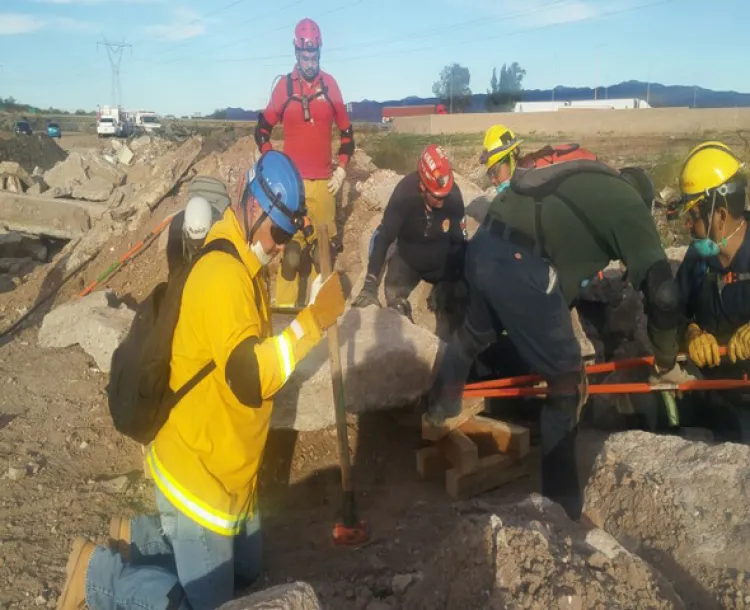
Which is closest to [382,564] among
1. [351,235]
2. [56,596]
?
[56,596]

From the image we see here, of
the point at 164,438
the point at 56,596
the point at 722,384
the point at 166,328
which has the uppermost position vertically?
the point at 166,328

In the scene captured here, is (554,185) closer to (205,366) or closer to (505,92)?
(205,366)

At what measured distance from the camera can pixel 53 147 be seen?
2816 cm

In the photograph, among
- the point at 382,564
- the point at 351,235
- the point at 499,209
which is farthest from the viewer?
the point at 351,235

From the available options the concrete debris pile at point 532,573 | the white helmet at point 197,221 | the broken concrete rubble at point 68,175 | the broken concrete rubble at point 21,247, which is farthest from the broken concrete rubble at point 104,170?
the concrete debris pile at point 532,573

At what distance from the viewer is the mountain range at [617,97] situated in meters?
49.5

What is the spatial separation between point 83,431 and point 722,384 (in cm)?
423

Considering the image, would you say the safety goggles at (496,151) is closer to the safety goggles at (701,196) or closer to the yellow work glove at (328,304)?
the safety goggles at (701,196)

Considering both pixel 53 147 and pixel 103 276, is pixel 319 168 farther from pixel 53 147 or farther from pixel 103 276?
pixel 53 147

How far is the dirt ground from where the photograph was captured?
138 inches

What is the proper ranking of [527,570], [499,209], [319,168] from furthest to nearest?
[319,168]
[499,209]
[527,570]

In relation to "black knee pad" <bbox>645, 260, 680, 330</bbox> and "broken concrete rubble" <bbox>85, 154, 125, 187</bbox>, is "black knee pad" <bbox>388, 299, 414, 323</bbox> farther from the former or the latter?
"broken concrete rubble" <bbox>85, 154, 125, 187</bbox>

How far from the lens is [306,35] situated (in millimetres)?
6152

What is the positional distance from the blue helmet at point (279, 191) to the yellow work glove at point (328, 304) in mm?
258
